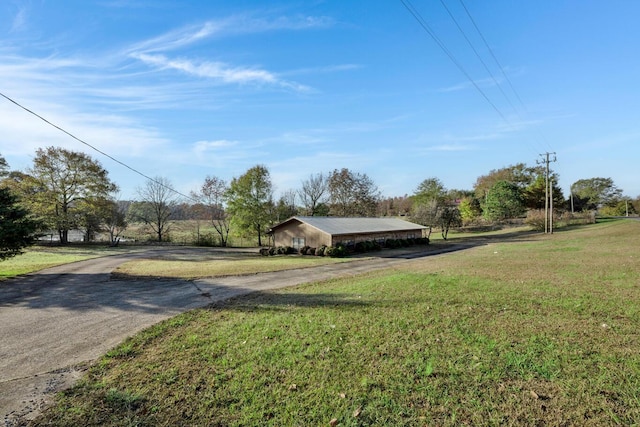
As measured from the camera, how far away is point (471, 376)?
4.33 meters

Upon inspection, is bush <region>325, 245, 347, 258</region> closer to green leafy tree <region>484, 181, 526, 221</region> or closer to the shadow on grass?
the shadow on grass

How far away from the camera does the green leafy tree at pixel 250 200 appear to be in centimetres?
4156

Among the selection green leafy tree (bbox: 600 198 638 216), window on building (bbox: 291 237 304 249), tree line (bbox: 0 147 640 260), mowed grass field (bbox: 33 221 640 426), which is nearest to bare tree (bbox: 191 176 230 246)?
tree line (bbox: 0 147 640 260)

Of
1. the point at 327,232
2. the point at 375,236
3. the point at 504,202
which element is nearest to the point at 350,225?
the point at 375,236

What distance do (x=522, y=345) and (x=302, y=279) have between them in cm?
1030

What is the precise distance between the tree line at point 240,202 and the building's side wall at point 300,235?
10.0 metres

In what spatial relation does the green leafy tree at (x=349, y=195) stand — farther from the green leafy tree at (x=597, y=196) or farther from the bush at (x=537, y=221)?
the green leafy tree at (x=597, y=196)

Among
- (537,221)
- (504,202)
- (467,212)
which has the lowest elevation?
(537,221)

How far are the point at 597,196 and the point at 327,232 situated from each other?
76809mm

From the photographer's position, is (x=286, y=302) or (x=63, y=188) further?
(x=63, y=188)

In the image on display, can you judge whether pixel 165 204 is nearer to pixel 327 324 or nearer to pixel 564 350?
pixel 327 324

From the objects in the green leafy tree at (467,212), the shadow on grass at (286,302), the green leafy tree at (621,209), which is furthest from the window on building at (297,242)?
the green leafy tree at (621,209)

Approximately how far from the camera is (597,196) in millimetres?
70750

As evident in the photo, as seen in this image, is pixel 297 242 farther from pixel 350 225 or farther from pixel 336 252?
pixel 350 225
